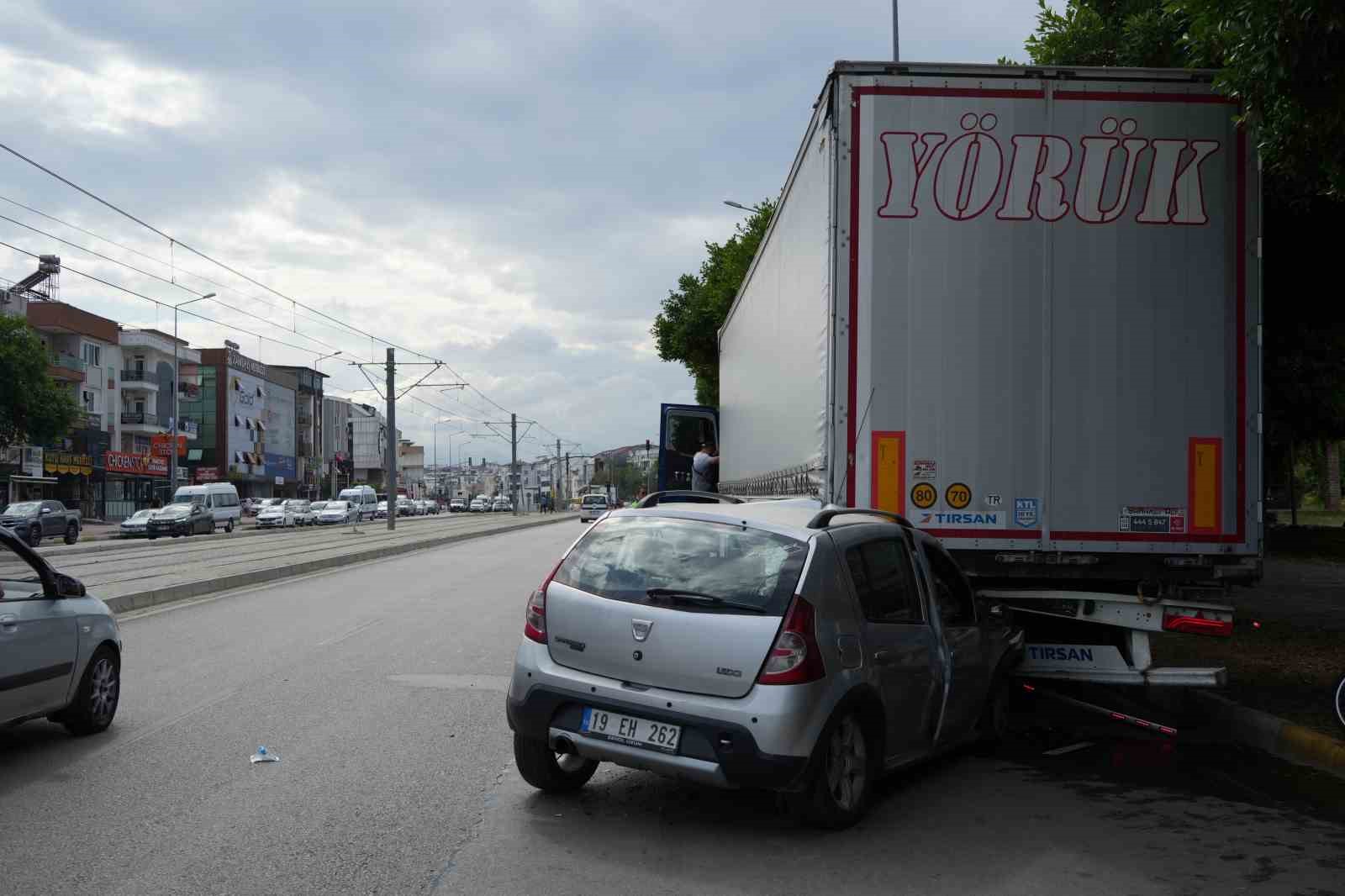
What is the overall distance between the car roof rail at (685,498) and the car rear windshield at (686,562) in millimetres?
489

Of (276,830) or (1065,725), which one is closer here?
(276,830)

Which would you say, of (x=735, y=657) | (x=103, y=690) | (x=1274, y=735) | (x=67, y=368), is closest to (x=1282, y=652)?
(x=1274, y=735)

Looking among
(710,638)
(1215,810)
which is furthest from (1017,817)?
(710,638)

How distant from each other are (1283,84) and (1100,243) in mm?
1313

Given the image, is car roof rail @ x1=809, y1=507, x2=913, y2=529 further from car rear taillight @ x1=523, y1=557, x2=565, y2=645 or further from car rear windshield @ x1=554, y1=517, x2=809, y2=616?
car rear taillight @ x1=523, y1=557, x2=565, y2=645

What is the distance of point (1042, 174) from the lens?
7324 millimetres

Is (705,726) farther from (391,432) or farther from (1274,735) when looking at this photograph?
(391,432)

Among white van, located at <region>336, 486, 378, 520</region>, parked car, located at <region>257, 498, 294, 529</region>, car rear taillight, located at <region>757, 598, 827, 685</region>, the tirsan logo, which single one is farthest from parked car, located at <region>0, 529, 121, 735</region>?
white van, located at <region>336, 486, 378, 520</region>

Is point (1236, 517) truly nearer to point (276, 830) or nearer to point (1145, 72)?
point (1145, 72)

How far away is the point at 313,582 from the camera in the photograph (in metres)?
19.8

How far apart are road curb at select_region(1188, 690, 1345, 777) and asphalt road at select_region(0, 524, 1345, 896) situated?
22 centimetres

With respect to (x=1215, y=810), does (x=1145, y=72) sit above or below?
above

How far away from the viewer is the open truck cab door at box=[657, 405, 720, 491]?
2442cm

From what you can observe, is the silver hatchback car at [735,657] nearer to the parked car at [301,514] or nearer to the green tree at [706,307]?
the green tree at [706,307]
